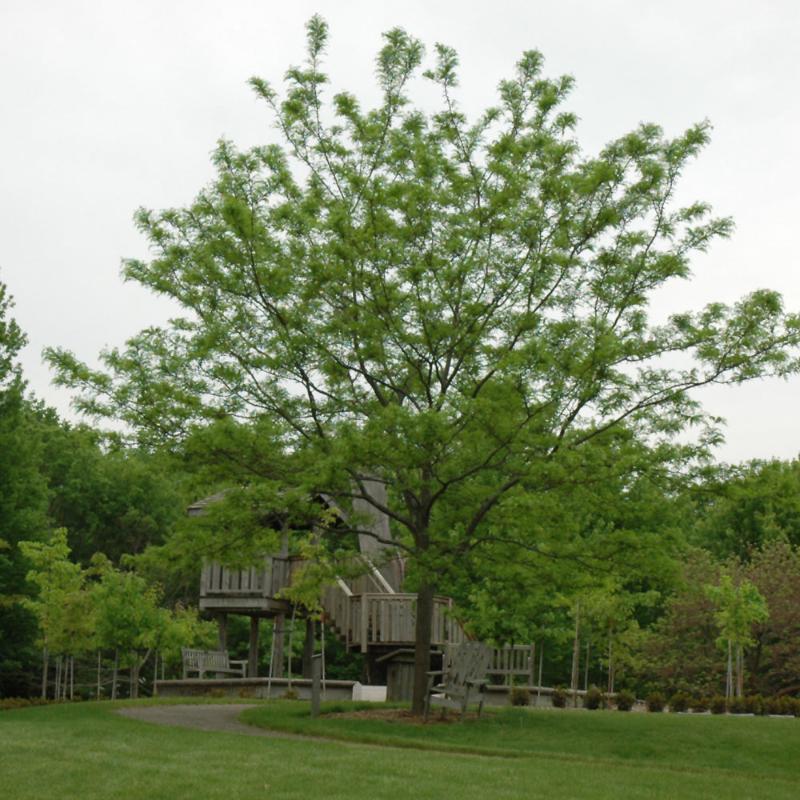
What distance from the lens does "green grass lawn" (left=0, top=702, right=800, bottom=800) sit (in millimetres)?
9758

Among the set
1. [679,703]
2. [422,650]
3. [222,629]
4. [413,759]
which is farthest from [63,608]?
[413,759]

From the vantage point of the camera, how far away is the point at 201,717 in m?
17.3

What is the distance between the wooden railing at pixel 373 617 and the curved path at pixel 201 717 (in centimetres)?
314

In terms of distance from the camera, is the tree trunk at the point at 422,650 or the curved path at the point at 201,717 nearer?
the curved path at the point at 201,717

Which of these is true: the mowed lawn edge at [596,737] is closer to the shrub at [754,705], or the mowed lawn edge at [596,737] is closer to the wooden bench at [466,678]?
the wooden bench at [466,678]

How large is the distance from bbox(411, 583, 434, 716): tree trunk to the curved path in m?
2.57

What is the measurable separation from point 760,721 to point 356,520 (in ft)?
21.4

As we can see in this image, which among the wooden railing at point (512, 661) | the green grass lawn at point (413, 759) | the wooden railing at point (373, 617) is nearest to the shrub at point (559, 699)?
the wooden railing at point (373, 617)

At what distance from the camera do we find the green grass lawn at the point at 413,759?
Result: 976 cm

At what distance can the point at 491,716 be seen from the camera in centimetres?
1695

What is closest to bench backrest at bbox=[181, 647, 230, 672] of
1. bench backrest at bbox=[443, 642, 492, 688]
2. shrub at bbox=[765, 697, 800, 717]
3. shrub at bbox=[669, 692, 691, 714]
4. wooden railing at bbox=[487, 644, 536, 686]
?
wooden railing at bbox=[487, 644, 536, 686]

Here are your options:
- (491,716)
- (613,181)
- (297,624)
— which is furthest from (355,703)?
(297,624)

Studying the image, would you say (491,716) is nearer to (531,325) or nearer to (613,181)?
(531,325)

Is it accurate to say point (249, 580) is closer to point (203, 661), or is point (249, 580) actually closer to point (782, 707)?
point (203, 661)
